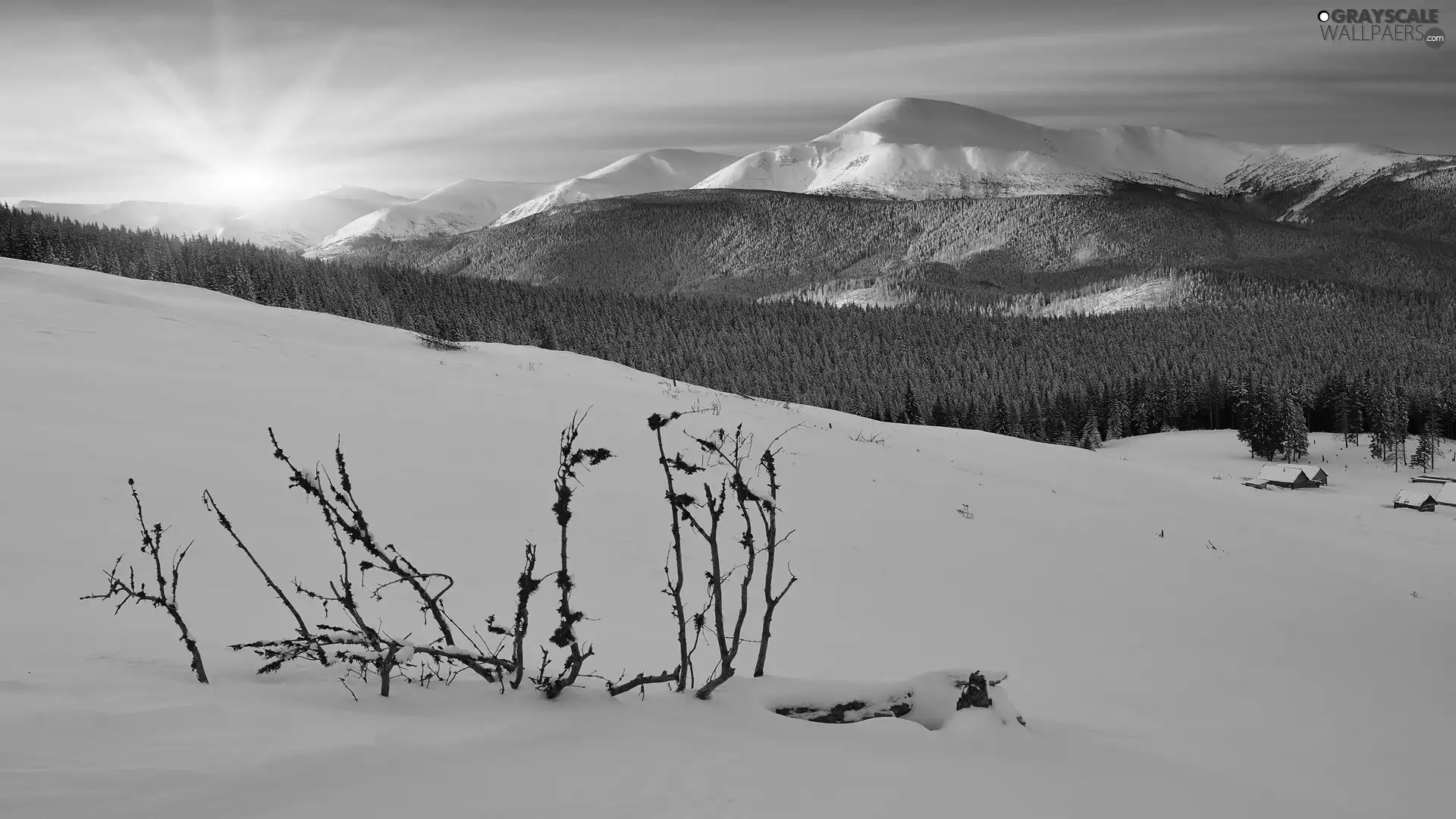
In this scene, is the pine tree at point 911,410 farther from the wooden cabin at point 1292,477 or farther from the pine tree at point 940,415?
the wooden cabin at point 1292,477

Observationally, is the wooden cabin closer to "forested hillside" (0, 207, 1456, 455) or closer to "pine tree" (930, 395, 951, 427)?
"forested hillside" (0, 207, 1456, 455)

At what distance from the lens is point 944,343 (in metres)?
142

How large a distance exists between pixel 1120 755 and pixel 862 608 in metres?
3.25

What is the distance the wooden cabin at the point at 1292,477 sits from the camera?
59.6m

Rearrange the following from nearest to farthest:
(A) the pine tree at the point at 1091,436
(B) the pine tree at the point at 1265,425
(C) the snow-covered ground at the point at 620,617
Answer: (C) the snow-covered ground at the point at 620,617 < (B) the pine tree at the point at 1265,425 < (A) the pine tree at the point at 1091,436

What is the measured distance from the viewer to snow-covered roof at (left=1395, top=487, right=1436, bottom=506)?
172ft

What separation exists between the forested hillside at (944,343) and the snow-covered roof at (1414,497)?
18.6 metres

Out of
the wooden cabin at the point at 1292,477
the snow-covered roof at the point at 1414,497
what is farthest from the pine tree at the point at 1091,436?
the snow-covered roof at the point at 1414,497

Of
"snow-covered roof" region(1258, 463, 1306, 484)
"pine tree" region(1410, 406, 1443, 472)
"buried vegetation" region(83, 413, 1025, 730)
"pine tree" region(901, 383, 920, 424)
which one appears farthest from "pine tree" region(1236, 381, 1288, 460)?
"buried vegetation" region(83, 413, 1025, 730)

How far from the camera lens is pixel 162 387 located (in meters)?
8.98

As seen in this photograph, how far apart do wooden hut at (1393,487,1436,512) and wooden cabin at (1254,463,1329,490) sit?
602cm

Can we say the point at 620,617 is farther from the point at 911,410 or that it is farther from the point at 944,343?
the point at 944,343

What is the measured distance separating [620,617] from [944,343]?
142916 millimetres

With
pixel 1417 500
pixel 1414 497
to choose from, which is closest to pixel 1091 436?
pixel 1414 497
